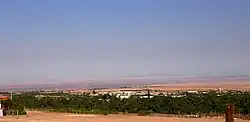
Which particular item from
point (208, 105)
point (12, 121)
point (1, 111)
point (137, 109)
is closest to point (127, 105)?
point (137, 109)

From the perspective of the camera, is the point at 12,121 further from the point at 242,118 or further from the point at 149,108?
the point at 149,108

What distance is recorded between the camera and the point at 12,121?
34781 mm

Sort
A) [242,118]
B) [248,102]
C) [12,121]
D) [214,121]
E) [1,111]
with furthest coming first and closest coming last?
1. [248,102]
2. [1,111]
3. [242,118]
4. [214,121]
5. [12,121]

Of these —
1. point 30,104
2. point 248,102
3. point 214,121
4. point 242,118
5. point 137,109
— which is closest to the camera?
point 214,121

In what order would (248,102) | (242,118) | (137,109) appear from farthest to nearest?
(137,109)
(248,102)
(242,118)

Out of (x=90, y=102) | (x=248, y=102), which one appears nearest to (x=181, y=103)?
(x=248, y=102)

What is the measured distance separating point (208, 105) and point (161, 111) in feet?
19.2

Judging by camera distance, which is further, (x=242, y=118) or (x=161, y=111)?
(x=161, y=111)

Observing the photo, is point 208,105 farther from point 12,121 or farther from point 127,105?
point 12,121

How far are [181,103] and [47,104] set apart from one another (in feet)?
67.6

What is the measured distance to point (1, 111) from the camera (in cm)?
4266

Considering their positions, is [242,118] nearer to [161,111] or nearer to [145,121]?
[145,121]

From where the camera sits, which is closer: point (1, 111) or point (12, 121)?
point (12, 121)

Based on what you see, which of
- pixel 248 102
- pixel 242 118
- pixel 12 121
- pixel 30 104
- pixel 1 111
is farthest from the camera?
pixel 30 104
